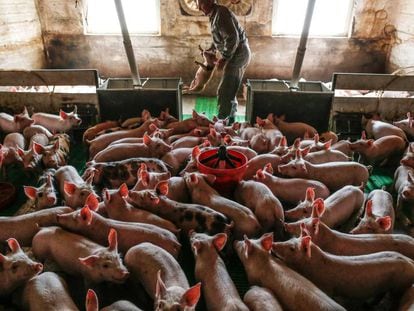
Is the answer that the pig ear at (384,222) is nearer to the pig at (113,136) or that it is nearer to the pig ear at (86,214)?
the pig ear at (86,214)

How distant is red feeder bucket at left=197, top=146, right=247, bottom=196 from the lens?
395cm

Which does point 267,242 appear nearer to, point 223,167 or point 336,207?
point 336,207

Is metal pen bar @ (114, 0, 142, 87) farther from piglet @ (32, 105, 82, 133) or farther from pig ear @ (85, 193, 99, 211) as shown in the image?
pig ear @ (85, 193, 99, 211)

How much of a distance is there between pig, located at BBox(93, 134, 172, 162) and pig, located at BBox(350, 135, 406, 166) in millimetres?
2514

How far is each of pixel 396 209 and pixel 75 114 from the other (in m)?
4.54

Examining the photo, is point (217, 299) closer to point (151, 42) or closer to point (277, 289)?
point (277, 289)

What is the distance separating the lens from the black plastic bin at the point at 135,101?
5750 millimetres

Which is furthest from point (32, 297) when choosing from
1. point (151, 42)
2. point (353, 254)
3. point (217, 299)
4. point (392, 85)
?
point (151, 42)

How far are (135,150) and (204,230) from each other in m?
1.80

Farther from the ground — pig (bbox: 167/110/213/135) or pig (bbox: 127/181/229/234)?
pig (bbox: 167/110/213/135)

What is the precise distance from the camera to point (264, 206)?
3.62 metres

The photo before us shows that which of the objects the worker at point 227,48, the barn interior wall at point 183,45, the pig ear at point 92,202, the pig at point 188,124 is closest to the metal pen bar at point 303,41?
the worker at point 227,48

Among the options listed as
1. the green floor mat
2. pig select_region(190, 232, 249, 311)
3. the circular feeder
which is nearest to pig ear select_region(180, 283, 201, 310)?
pig select_region(190, 232, 249, 311)

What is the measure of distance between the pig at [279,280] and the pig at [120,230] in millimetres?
595
